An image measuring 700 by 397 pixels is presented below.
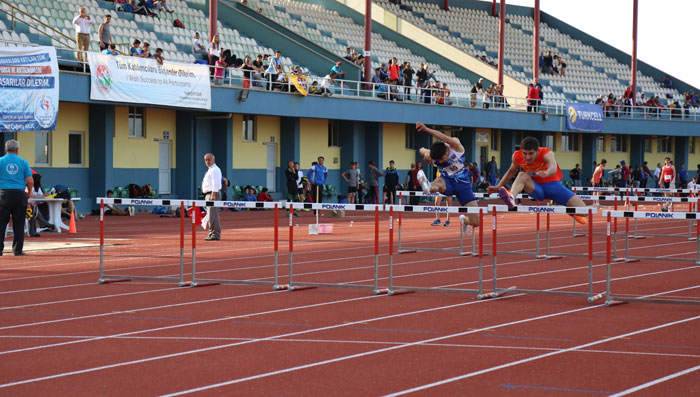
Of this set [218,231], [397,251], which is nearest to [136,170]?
[218,231]

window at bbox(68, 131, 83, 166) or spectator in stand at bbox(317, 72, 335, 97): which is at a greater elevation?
spectator in stand at bbox(317, 72, 335, 97)

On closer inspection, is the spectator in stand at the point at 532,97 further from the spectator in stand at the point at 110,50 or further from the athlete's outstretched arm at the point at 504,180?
the athlete's outstretched arm at the point at 504,180

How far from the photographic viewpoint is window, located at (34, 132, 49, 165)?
2806 centimetres

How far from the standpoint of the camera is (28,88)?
23.9m

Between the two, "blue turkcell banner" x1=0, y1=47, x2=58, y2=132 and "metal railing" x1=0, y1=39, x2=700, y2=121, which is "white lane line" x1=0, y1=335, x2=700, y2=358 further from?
"metal railing" x1=0, y1=39, x2=700, y2=121

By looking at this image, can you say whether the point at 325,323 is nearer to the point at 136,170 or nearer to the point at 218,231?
the point at 218,231

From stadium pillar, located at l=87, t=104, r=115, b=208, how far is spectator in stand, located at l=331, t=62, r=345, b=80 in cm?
939

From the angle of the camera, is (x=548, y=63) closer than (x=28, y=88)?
No

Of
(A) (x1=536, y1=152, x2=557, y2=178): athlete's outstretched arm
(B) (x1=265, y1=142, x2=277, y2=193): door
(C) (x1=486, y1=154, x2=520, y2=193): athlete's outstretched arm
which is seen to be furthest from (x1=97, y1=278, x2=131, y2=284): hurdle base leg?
(B) (x1=265, y1=142, x2=277, y2=193): door

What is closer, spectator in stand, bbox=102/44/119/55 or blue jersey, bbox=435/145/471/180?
blue jersey, bbox=435/145/471/180

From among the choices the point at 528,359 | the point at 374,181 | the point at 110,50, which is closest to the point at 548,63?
the point at 374,181

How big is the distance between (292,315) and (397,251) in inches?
308

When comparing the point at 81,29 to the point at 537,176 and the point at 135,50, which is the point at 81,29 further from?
the point at 537,176

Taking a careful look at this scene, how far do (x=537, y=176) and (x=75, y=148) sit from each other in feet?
64.0
